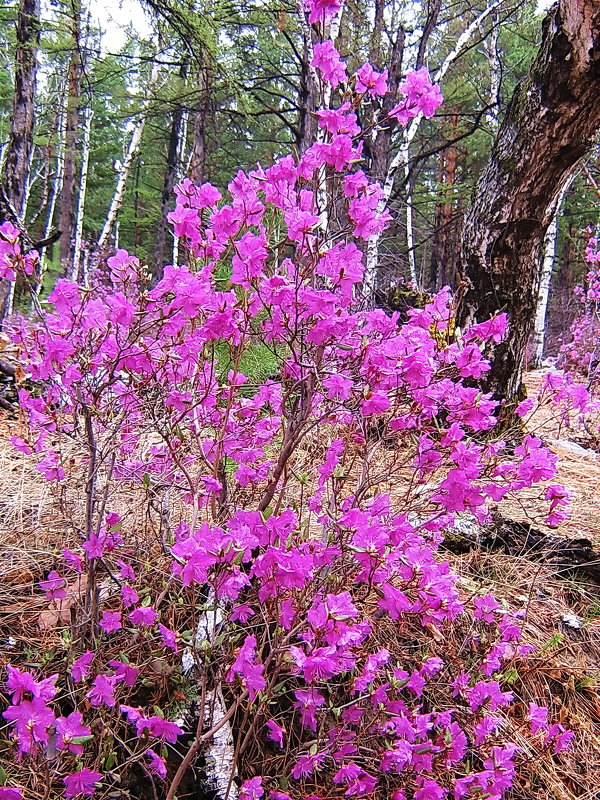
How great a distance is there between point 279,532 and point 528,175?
129 inches

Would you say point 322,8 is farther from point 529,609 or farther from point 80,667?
point 529,609

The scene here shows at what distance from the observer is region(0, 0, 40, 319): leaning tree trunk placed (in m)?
5.18

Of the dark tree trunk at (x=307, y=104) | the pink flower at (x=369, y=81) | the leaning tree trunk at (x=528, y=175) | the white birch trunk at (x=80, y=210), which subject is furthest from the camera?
the white birch trunk at (x=80, y=210)

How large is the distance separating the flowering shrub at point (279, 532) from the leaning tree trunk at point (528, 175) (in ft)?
7.80

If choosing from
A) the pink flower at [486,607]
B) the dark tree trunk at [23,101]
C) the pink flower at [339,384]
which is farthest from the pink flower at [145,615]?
the dark tree trunk at [23,101]

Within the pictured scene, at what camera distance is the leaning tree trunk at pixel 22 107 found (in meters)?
5.18

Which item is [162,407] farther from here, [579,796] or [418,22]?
[418,22]

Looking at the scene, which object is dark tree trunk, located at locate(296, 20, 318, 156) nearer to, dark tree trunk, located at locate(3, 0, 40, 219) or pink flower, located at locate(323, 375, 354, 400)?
dark tree trunk, located at locate(3, 0, 40, 219)

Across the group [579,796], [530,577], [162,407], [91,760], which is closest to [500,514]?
[530,577]

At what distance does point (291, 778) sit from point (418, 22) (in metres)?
13.3

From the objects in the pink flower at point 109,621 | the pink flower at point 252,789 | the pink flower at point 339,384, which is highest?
the pink flower at point 339,384

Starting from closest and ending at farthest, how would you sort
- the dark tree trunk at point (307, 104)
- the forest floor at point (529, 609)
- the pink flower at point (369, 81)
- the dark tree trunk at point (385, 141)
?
the pink flower at point (369, 81), the forest floor at point (529, 609), the dark tree trunk at point (307, 104), the dark tree trunk at point (385, 141)

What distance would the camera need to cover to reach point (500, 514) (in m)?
2.69

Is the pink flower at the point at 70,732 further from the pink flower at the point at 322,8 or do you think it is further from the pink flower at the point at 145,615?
the pink flower at the point at 322,8
